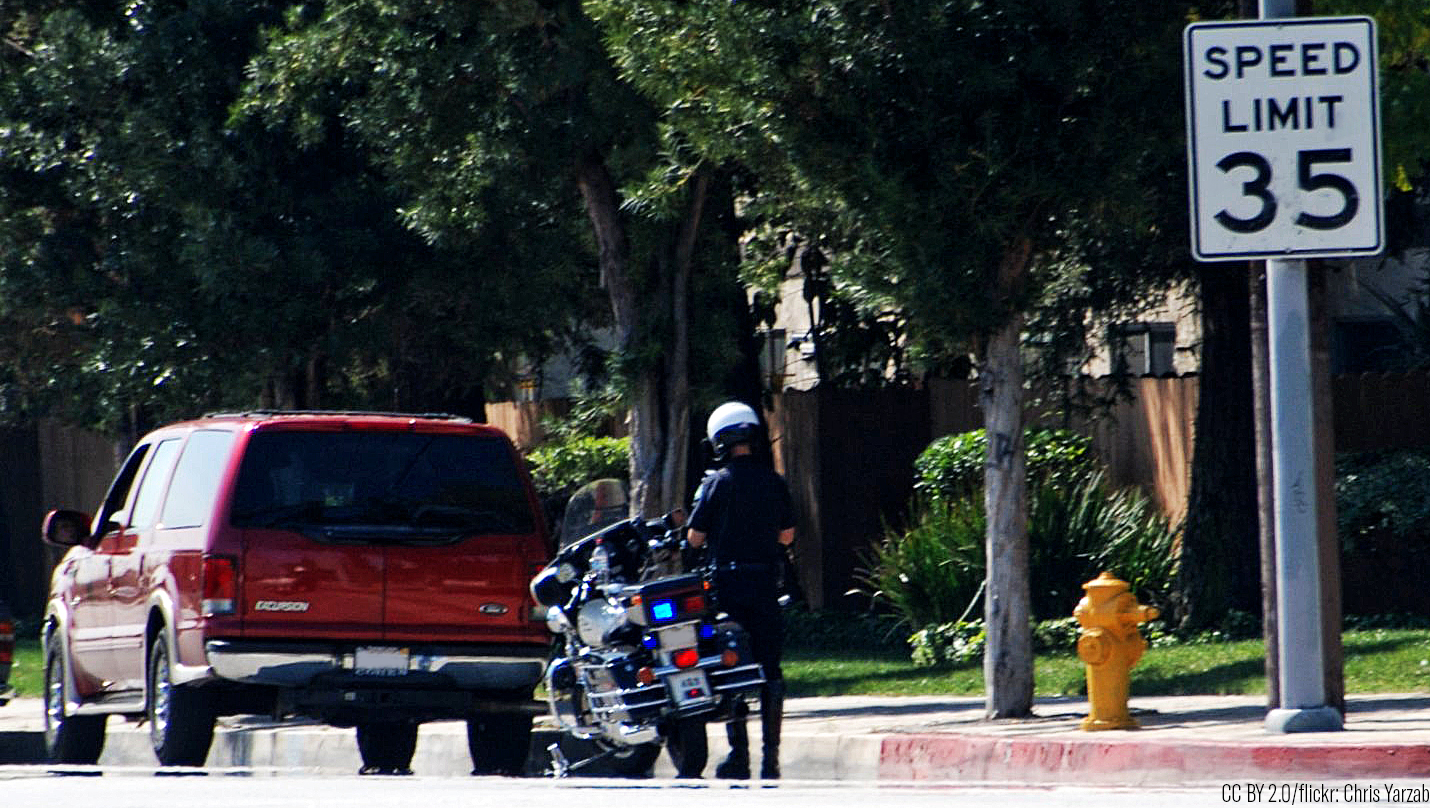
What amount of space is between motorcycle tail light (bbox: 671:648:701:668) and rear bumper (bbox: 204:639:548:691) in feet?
5.29

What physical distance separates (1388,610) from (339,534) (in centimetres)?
904

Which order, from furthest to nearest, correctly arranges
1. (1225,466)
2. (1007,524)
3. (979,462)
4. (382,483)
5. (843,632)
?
(843,632) → (979,462) → (1225,466) → (1007,524) → (382,483)

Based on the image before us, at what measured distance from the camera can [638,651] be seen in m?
9.86

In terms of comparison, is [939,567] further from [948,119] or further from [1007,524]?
[948,119]

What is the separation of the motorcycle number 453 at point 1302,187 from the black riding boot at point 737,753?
308 cm

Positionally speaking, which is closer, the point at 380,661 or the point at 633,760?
the point at 633,760

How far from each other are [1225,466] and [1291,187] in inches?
265

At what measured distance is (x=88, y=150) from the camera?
639 inches

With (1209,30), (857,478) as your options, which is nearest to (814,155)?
(1209,30)

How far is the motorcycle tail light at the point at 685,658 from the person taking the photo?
32.1 ft

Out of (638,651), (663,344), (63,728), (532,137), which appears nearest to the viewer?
(638,651)

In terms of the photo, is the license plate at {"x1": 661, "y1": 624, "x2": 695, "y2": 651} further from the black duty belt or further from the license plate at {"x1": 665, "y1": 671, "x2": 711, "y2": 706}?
the black duty belt

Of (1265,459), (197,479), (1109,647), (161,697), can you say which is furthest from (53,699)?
(1265,459)

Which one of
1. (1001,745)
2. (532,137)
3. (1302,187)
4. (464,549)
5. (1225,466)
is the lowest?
(1001,745)
